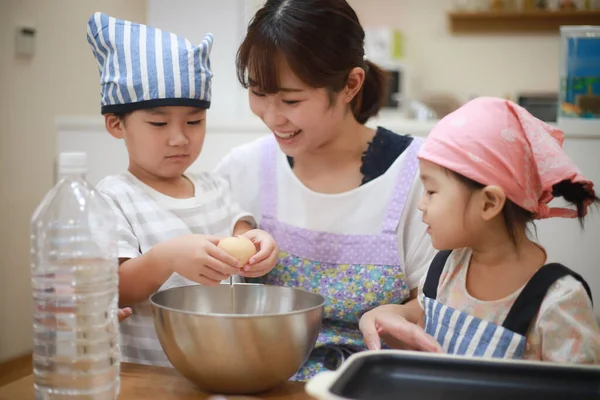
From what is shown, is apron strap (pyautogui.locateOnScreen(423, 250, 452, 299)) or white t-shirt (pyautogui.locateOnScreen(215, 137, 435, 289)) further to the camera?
white t-shirt (pyautogui.locateOnScreen(215, 137, 435, 289))

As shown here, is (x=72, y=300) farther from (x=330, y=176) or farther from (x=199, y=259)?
(x=330, y=176)

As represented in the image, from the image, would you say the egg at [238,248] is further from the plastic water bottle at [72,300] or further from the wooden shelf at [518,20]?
the wooden shelf at [518,20]

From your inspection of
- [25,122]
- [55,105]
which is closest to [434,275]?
[25,122]

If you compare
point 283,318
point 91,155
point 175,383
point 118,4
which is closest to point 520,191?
point 283,318

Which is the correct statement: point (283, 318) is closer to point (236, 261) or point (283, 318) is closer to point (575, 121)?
point (236, 261)

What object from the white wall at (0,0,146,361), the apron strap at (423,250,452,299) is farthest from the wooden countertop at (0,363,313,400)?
the white wall at (0,0,146,361)

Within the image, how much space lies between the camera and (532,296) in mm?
1001

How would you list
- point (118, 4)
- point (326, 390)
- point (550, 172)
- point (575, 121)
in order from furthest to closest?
point (118, 4), point (575, 121), point (550, 172), point (326, 390)

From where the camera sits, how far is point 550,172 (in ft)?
3.32

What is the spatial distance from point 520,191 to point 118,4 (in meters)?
3.72

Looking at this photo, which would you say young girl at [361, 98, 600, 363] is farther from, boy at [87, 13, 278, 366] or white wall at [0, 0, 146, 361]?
white wall at [0, 0, 146, 361]

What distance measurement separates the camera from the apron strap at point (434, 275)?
1172mm

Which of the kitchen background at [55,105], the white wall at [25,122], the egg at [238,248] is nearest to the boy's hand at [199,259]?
the egg at [238,248]

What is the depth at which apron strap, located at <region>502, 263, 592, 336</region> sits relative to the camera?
997 millimetres
